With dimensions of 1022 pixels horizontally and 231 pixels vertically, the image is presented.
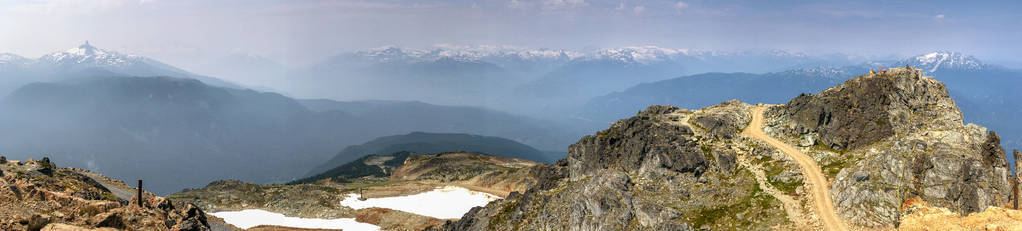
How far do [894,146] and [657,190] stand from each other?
77.9ft

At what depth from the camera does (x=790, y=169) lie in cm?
5034

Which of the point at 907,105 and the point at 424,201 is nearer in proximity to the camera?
the point at 907,105

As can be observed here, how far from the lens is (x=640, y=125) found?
2704 inches

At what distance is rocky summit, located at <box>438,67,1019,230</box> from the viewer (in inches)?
1619

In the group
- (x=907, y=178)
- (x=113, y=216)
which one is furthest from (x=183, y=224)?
(x=907, y=178)

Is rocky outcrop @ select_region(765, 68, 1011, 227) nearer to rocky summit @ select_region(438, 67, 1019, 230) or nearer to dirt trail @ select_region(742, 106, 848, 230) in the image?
rocky summit @ select_region(438, 67, 1019, 230)

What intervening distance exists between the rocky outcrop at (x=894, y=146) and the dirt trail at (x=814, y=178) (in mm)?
850

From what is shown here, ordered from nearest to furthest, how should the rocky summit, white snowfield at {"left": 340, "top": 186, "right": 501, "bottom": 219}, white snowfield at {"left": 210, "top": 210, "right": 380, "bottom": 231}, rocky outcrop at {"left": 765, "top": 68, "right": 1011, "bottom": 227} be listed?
rocky outcrop at {"left": 765, "top": 68, "right": 1011, "bottom": 227} < the rocky summit < white snowfield at {"left": 210, "top": 210, "right": 380, "bottom": 231} < white snowfield at {"left": 340, "top": 186, "right": 501, "bottom": 219}

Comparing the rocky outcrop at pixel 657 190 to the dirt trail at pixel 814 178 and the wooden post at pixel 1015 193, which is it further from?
the wooden post at pixel 1015 193

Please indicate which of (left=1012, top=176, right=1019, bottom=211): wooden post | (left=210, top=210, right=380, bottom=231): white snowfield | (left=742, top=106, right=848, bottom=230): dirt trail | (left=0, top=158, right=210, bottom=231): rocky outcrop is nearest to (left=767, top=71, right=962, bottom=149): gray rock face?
(left=742, top=106, right=848, bottom=230): dirt trail

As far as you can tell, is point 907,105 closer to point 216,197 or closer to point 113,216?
point 113,216

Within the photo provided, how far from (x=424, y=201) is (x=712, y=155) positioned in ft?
216

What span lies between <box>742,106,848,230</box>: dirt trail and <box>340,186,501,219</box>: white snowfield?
56259 mm

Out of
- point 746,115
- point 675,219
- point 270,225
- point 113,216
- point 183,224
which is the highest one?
point 746,115
